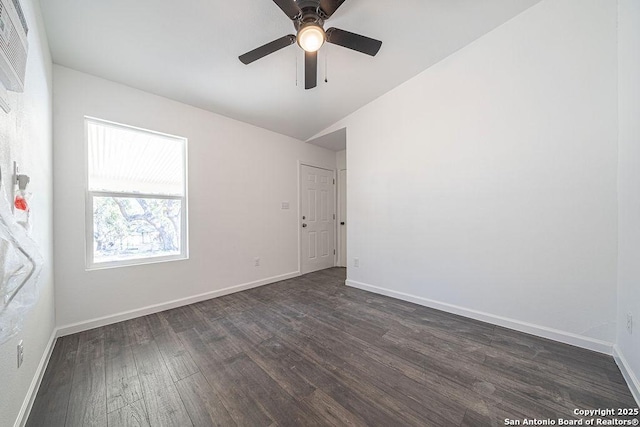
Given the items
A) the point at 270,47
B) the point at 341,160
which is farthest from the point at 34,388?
the point at 341,160

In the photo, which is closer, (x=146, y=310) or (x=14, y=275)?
(x=14, y=275)

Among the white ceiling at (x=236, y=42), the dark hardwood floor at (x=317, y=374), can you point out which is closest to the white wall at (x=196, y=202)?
the white ceiling at (x=236, y=42)

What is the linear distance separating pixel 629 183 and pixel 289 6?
2514 millimetres

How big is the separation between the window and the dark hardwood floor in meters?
0.75

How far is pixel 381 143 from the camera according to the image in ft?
10.0

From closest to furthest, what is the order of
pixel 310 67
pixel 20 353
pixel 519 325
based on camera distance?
pixel 20 353
pixel 310 67
pixel 519 325

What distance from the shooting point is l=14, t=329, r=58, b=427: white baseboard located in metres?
1.16

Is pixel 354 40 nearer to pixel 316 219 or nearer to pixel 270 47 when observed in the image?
pixel 270 47

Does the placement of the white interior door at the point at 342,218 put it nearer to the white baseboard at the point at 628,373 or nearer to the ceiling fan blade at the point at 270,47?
the ceiling fan blade at the point at 270,47

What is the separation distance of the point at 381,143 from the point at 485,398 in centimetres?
267

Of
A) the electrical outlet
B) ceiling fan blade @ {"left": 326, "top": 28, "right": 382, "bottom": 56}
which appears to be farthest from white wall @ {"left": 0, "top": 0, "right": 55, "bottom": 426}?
ceiling fan blade @ {"left": 326, "top": 28, "right": 382, "bottom": 56}

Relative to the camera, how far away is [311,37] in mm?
1579

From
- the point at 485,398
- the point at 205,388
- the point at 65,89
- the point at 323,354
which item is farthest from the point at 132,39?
the point at 485,398

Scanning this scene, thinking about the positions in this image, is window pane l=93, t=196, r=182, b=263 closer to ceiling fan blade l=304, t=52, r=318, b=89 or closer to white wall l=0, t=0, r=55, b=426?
white wall l=0, t=0, r=55, b=426
